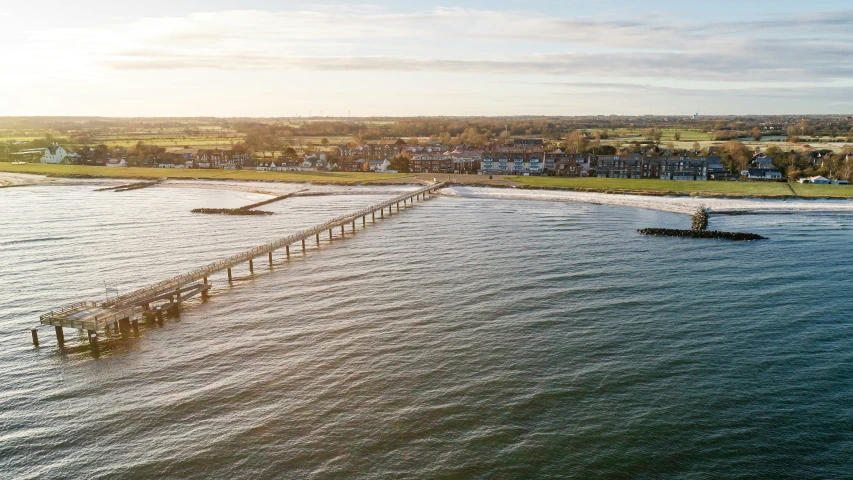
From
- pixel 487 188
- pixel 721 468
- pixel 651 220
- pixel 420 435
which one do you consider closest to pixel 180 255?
pixel 420 435

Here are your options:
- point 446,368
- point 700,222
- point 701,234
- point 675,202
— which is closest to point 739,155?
point 675,202

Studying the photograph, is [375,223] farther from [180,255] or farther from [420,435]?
[420,435]

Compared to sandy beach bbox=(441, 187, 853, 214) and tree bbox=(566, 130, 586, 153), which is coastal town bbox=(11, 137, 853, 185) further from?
sandy beach bbox=(441, 187, 853, 214)

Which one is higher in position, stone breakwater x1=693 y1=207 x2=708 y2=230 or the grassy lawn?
the grassy lawn

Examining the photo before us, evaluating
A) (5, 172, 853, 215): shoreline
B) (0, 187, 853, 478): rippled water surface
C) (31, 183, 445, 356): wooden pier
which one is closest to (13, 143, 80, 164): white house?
(5, 172, 853, 215): shoreline

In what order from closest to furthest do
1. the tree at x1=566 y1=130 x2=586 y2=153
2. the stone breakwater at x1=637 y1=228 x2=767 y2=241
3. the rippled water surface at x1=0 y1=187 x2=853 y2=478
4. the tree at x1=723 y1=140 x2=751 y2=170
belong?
the rippled water surface at x1=0 y1=187 x2=853 y2=478
the stone breakwater at x1=637 y1=228 x2=767 y2=241
the tree at x1=723 y1=140 x2=751 y2=170
the tree at x1=566 y1=130 x2=586 y2=153

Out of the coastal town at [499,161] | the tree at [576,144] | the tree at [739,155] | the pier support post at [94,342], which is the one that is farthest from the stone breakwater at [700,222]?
the tree at [576,144]
